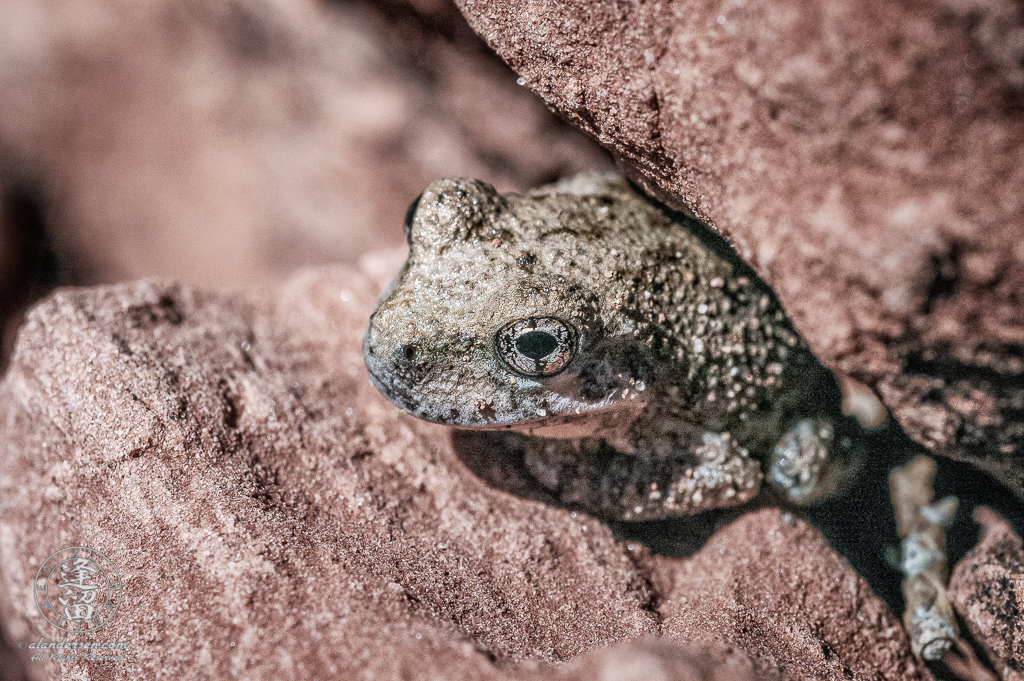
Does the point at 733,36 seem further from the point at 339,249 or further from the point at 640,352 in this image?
the point at 339,249

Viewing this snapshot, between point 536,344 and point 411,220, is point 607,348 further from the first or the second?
point 411,220

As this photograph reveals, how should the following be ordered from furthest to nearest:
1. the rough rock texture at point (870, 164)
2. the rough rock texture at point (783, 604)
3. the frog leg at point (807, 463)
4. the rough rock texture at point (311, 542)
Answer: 1. the frog leg at point (807, 463)
2. the rough rock texture at point (783, 604)
3. the rough rock texture at point (311, 542)
4. the rough rock texture at point (870, 164)

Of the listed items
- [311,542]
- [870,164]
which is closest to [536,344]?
[311,542]

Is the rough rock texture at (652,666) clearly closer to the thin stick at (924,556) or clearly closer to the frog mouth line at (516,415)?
the frog mouth line at (516,415)

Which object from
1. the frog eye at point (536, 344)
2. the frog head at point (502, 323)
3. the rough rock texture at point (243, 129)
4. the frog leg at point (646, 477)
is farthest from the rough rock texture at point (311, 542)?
the rough rock texture at point (243, 129)

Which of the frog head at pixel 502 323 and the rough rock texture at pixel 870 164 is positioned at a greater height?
the rough rock texture at pixel 870 164

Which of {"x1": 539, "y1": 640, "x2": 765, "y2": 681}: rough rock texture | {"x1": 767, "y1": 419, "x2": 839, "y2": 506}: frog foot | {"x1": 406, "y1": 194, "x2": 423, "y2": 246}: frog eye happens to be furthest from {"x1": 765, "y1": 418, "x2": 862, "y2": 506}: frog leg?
{"x1": 406, "y1": 194, "x2": 423, "y2": 246}: frog eye

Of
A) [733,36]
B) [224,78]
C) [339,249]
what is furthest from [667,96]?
[224,78]

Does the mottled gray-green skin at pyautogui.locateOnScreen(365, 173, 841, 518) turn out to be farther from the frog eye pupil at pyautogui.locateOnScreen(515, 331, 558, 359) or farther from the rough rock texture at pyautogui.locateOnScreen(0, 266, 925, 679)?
the rough rock texture at pyautogui.locateOnScreen(0, 266, 925, 679)
